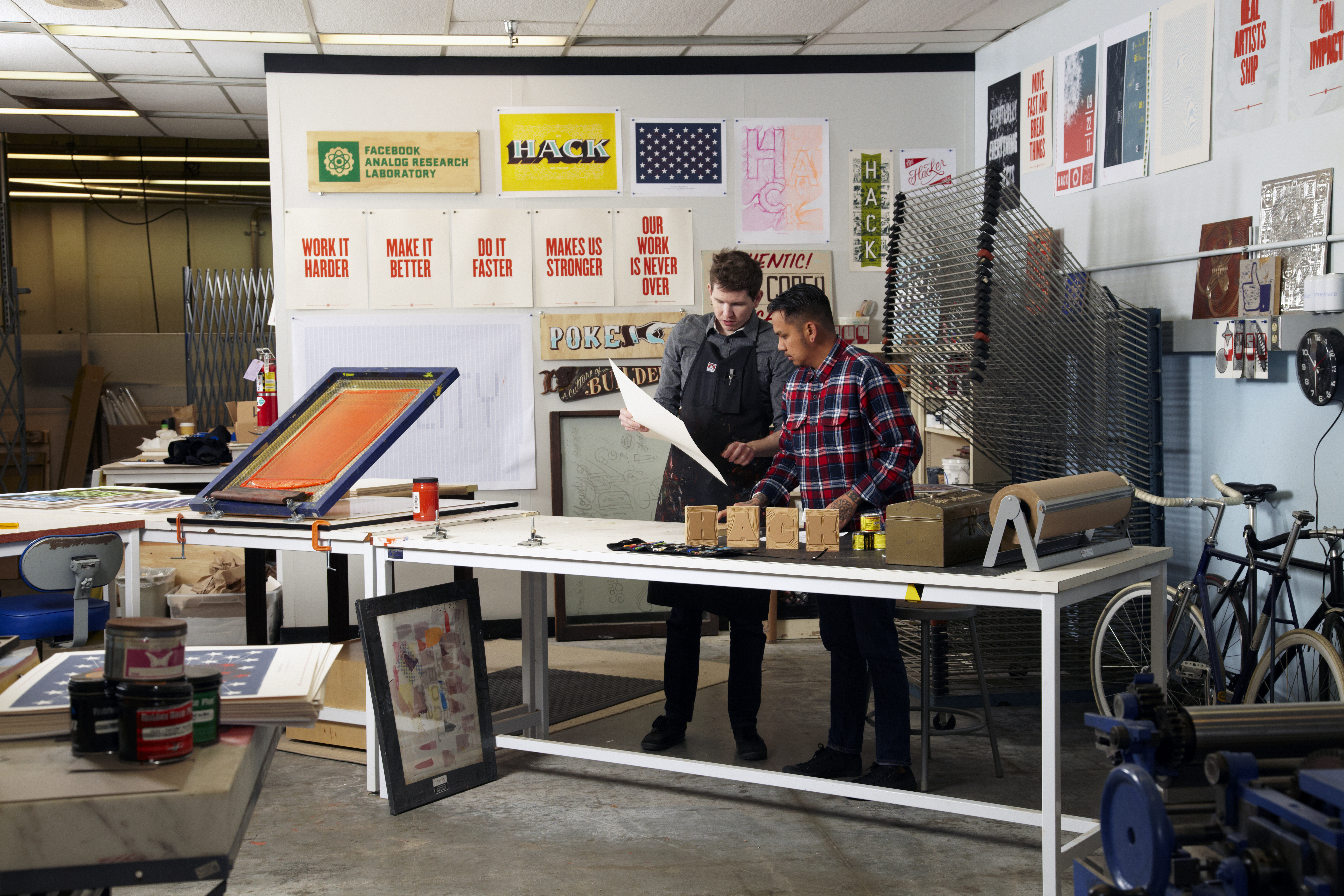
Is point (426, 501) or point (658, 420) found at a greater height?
point (658, 420)

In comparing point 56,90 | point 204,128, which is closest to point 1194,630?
point 56,90

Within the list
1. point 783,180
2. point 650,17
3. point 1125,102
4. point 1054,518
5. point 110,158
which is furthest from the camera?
point 110,158

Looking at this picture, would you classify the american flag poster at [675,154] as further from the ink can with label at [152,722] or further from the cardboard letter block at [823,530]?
the ink can with label at [152,722]

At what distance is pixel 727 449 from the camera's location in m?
3.98

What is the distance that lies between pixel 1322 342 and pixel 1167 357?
925 millimetres

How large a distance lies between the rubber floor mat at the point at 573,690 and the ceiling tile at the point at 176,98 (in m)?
3.64

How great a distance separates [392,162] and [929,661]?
3.68m

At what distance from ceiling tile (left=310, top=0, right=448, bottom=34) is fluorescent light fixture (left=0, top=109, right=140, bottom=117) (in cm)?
226

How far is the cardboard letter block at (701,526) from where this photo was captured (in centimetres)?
333

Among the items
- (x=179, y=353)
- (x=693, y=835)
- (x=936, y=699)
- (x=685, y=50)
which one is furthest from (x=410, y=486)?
(x=179, y=353)

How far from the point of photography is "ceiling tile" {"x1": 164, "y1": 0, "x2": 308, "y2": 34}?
4691mm

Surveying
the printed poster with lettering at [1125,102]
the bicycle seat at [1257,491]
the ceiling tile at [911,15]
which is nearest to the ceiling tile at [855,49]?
the ceiling tile at [911,15]

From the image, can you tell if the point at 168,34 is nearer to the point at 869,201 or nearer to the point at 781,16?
the point at 781,16

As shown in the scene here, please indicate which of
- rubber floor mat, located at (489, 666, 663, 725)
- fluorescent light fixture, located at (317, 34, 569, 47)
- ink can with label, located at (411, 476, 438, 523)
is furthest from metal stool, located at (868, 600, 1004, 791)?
fluorescent light fixture, located at (317, 34, 569, 47)
